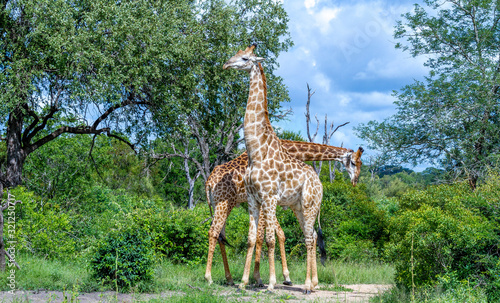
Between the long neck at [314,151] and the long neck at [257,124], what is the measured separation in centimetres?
102

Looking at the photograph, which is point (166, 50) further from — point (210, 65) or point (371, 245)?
point (371, 245)

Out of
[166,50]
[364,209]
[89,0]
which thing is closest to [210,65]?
[166,50]

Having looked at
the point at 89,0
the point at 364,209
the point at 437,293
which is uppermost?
the point at 89,0

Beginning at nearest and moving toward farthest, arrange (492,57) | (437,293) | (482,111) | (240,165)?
(437,293), (240,165), (482,111), (492,57)

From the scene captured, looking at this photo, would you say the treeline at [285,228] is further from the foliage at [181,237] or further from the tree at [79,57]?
the tree at [79,57]

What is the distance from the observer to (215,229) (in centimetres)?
894

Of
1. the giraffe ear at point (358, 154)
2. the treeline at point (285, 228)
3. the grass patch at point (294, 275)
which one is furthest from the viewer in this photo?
the grass patch at point (294, 275)

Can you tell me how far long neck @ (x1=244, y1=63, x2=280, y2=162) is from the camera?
27.1 ft

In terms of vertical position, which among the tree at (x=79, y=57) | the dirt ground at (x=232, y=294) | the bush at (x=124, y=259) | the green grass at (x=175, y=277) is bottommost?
the dirt ground at (x=232, y=294)

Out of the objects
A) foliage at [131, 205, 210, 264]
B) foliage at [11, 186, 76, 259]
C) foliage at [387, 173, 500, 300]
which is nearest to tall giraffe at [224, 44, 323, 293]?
foliage at [387, 173, 500, 300]

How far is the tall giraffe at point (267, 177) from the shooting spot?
8055 mm

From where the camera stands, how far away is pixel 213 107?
2031cm

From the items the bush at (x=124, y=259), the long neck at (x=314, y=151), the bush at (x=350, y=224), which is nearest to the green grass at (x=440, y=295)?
the long neck at (x=314, y=151)

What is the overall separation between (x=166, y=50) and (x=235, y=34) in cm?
701
